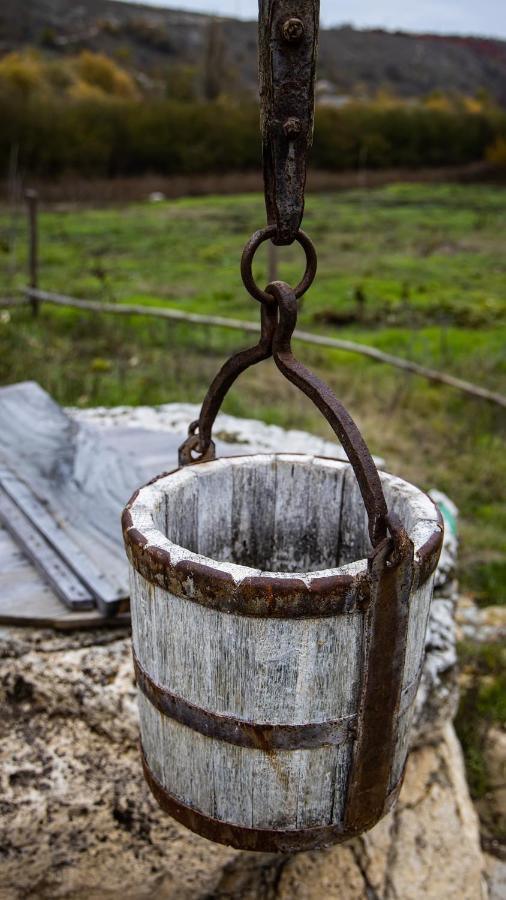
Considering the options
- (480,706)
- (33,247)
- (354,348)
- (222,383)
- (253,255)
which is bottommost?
(480,706)

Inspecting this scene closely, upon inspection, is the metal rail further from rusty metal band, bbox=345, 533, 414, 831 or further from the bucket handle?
rusty metal band, bbox=345, 533, 414, 831

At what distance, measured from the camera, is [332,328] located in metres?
9.78

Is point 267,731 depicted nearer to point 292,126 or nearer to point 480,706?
point 292,126

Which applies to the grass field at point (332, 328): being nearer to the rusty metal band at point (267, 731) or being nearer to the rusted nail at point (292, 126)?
the rusty metal band at point (267, 731)

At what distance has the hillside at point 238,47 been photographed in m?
51.1

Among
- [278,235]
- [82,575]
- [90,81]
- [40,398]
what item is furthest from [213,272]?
[90,81]

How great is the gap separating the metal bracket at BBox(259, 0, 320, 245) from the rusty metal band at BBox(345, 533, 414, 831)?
73cm

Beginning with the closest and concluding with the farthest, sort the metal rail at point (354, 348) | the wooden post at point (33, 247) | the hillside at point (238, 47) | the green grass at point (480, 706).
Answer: the green grass at point (480, 706) → the metal rail at point (354, 348) → the wooden post at point (33, 247) → the hillside at point (238, 47)

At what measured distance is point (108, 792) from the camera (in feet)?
7.68

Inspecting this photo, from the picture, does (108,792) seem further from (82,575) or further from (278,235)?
(278,235)

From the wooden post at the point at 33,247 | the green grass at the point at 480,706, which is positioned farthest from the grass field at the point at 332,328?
the wooden post at the point at 33,247

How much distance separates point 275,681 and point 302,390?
0.62m

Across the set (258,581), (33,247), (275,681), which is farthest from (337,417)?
(33,247)

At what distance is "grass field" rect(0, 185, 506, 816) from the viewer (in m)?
6.10
